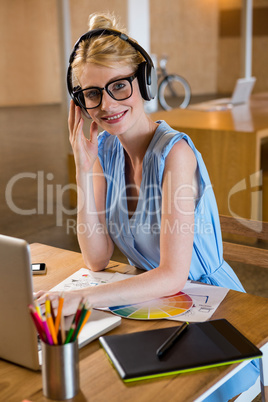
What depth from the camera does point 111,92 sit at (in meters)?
1.69

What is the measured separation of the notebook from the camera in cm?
111

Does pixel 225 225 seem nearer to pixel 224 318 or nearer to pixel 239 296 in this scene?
pixel 239 296

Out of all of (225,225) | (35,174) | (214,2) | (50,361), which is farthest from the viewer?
(214,2)

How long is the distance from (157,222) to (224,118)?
3150mm

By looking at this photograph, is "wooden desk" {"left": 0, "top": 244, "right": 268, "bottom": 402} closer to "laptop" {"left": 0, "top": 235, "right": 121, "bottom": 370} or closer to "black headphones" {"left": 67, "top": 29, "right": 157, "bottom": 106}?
"laptop" {"left": 0, "top": 235, "right": 121, "bottom": 370}

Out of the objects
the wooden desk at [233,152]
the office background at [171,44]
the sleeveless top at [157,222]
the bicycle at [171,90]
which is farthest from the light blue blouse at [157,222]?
the office background at [171,44]

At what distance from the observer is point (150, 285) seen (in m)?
1.49

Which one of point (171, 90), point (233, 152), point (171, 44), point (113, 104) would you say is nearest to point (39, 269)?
point (113, 104)

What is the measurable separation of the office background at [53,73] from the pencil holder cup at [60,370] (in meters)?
2.55

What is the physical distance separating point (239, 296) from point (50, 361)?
0.64 m

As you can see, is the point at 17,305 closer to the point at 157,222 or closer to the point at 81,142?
the point at 157,222

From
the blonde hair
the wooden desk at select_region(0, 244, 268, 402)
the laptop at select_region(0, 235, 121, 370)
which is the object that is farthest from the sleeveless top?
the laptop at select_region(0, 235, 121, 370)

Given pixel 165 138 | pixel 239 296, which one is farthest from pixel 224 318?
pixel 165 138

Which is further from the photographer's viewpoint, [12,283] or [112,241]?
[112,241]
